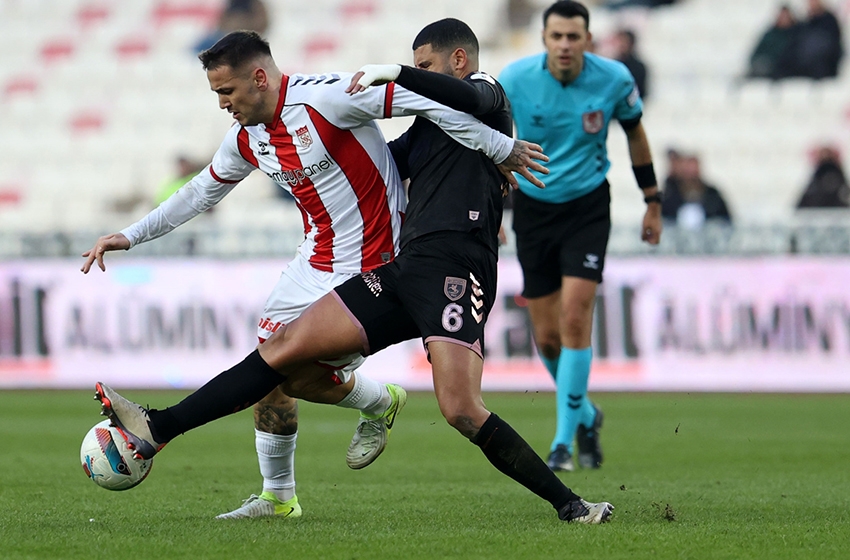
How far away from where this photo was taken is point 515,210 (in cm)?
751

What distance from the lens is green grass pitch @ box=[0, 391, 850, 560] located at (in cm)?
433

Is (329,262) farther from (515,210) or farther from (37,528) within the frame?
(515,210)

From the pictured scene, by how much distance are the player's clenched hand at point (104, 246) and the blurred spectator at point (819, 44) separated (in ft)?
41.7

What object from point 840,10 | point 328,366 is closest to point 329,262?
point 328,366

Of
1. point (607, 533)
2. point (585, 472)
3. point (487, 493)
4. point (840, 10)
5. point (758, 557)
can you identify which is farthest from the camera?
point (840, 10)

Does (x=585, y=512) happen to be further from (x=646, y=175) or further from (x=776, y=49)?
(x=776, y=49)

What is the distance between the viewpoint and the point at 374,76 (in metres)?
4.72

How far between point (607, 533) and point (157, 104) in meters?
15.7

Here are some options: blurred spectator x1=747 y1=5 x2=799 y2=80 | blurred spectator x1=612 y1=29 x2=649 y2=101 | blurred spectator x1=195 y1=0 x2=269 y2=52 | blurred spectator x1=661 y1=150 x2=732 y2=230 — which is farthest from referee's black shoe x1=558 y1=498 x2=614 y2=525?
blurred spectator x1=195 y1=0 x2=269 y2=52

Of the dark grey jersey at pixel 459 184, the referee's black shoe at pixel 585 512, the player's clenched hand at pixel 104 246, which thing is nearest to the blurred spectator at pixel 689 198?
the dark grey jersey at pixel 459 184

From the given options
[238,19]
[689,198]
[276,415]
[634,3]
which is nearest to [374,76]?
[276,415]

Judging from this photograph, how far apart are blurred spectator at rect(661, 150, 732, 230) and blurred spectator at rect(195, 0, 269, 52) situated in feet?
24.2

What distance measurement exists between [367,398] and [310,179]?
3.09ft

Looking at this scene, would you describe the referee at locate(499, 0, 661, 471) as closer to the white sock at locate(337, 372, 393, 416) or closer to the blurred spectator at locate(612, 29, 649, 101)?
the white sock at locate(337, 372, 393, 416)
